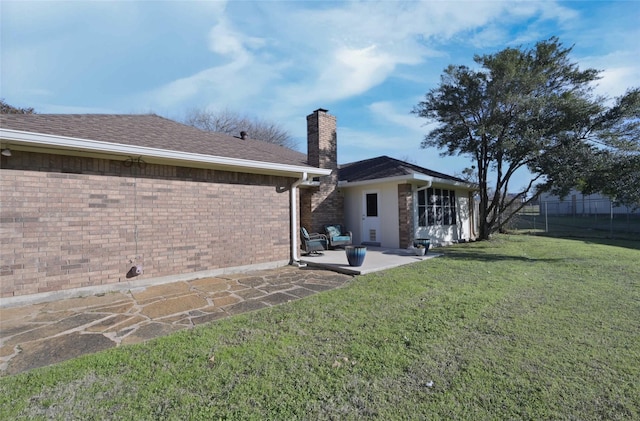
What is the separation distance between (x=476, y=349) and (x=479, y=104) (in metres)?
10.6

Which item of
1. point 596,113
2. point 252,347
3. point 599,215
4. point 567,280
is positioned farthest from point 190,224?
point 599,215

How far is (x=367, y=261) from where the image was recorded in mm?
7613

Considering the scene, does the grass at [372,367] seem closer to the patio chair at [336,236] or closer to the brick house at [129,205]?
the brick house at [129,205]

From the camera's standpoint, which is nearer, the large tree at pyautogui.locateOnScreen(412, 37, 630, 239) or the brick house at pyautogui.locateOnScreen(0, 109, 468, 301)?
the brick house at pyautogui.locateOnScreen(0, 109, 468, 301)

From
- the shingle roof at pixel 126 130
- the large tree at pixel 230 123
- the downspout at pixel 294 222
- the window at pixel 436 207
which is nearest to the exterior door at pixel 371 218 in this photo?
the window at pixel 436 207

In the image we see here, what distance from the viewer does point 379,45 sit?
834 centimetres

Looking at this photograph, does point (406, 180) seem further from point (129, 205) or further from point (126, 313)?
point (126, 313)

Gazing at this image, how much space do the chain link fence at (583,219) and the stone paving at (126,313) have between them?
17.0m

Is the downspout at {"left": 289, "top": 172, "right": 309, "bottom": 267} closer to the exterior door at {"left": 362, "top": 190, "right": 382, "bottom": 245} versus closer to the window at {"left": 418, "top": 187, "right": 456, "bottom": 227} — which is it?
the exterior door at {"left": 362, "top": 190, "right": 382, "bottom": 245}

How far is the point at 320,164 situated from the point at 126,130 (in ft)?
19.5

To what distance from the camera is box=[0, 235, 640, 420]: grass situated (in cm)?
212

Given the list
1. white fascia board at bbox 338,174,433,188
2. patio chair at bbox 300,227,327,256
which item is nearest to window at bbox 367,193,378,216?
Answer: white fascia board at bbox 338,174,433,188

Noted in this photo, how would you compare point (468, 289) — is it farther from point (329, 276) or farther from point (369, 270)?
point (329, 276)

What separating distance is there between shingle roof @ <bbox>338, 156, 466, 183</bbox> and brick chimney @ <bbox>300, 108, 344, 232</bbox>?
1195 mm
